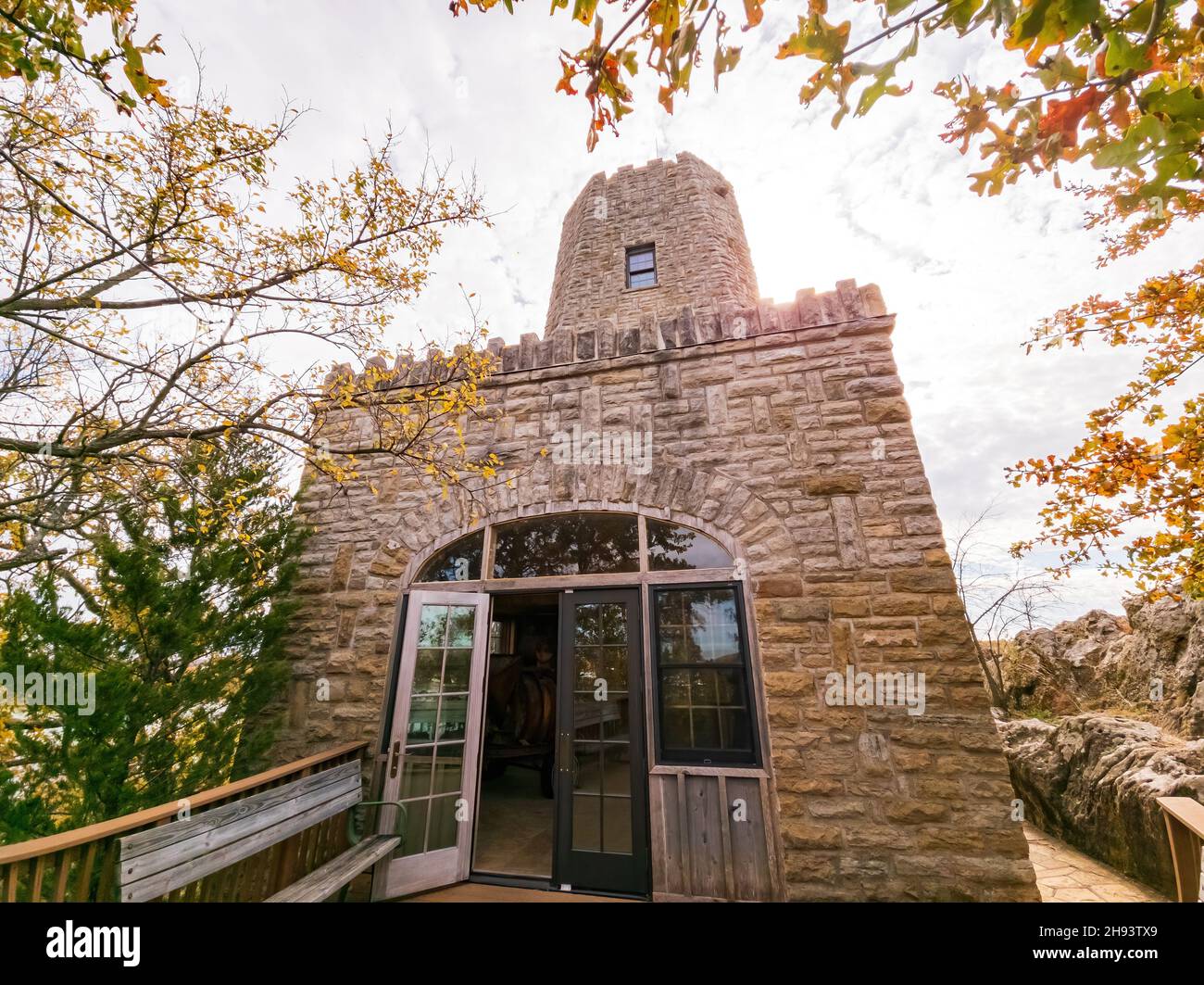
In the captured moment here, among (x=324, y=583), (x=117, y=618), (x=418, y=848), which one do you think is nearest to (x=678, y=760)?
(x=418, y=848)

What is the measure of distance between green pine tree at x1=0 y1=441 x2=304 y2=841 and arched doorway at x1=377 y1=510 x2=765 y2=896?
49.1 inches

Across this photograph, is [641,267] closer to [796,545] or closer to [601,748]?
[796,545]

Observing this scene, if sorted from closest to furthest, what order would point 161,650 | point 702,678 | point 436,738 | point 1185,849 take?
point 1185,849 < point 161,650 < point 702,678 < point 436,738

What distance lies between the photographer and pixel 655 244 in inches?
318

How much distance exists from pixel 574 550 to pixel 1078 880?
5.04 m

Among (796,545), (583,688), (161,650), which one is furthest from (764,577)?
(161,650)

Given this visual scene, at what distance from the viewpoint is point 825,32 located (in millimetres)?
1601

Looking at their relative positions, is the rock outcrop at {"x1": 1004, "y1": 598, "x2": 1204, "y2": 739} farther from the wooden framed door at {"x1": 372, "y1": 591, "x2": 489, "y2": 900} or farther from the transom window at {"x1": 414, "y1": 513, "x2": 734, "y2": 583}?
the wooden framed door at {"x1": 372, "y1": 591, "x2": 489, "y2": 900}

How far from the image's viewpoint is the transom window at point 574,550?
4.00m

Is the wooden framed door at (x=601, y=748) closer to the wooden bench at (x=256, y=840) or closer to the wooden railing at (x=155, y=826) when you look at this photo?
the wooden bench at (x=256, y=840)

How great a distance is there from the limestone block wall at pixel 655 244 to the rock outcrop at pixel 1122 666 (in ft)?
22.4

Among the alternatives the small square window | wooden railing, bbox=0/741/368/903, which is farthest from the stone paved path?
the small square window

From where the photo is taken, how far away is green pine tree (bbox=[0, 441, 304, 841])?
8.59ft

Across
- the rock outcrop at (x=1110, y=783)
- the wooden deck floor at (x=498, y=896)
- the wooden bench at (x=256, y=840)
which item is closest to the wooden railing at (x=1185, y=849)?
the rock outcrop at (x=1110, y=783)
